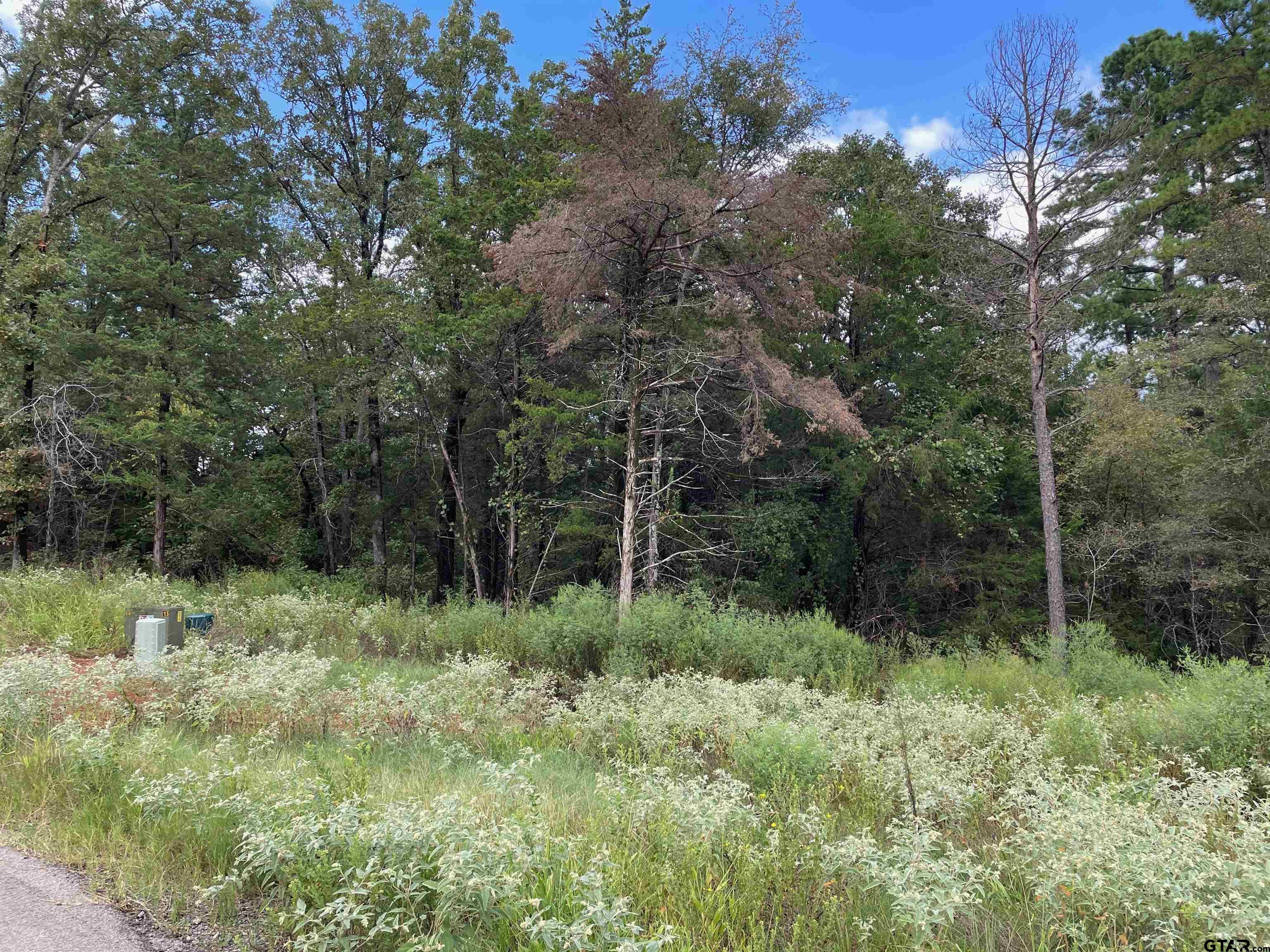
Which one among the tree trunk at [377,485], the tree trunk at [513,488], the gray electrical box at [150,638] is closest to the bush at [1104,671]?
the tree trunk at [513,488]

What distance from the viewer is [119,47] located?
15.5 m

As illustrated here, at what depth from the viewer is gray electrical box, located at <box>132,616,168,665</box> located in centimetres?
690

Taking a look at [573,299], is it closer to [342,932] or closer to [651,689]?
[651,689]

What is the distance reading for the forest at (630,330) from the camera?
11938 millimetres

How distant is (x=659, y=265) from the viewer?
11.1m

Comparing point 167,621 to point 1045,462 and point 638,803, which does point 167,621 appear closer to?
point 638,803

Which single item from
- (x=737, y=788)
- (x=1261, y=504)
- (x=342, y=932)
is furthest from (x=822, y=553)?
(x=342, y=932)

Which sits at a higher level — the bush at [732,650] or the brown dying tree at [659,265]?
the brown dying tree at [659,265]

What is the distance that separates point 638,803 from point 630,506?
22.5 ft

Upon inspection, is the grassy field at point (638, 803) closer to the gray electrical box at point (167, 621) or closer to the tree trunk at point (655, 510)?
the gray electrical box at point (167, 621)

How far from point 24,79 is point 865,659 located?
22.7 meters

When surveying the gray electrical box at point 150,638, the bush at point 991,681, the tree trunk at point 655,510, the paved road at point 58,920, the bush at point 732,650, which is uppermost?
the tree trunk at point 655,510

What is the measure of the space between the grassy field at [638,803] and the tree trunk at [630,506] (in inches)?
82.1

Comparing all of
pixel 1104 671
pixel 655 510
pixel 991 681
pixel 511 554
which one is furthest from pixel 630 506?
pixel 1104 671
